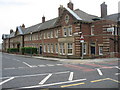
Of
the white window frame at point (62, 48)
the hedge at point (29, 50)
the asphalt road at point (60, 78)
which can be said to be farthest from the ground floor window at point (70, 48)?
the hedge at point (29, 50)

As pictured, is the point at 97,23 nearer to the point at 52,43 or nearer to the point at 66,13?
the point at 66,13

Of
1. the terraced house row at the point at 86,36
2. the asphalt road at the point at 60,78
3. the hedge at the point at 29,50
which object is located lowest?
the asphalt road at the point at 60,78

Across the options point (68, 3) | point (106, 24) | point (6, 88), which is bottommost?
point (6, 88)

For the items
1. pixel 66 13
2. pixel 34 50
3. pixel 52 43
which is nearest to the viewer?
pixel 66 13

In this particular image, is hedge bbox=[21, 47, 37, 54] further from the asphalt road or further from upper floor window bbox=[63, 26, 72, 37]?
the asphalt road

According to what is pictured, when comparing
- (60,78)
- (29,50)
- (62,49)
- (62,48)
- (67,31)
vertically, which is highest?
(67,31)

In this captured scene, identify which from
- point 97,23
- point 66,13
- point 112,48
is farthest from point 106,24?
point 66,13

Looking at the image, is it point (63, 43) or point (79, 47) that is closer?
point (79, 47)

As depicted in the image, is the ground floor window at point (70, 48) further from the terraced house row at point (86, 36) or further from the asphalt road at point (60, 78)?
the asphalt road at point (60, 78)

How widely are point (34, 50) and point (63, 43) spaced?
12630 millimetres

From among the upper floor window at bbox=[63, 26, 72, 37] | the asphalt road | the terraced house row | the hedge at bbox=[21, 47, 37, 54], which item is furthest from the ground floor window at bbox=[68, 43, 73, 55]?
the hedge at bbox=[21, 47, 37, 54]

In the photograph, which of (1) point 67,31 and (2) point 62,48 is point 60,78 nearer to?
(1) point 67,31

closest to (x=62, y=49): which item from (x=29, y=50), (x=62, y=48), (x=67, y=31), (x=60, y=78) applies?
(x=62, y=48)

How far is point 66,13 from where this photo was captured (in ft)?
87.0
